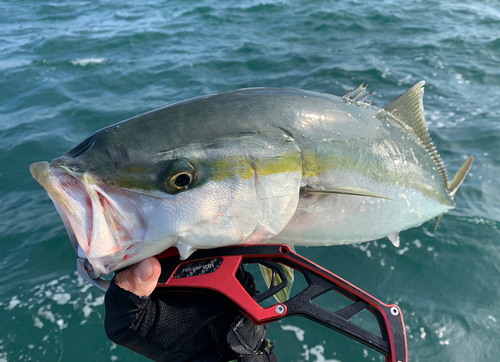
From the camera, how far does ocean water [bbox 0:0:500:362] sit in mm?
3324

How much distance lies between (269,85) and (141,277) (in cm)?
653

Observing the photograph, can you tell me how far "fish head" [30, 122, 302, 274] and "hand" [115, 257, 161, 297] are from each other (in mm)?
83

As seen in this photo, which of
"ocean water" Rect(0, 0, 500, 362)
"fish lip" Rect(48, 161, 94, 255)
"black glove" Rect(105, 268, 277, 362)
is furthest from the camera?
"ocean water" Rect(0, 0, 500, 362)

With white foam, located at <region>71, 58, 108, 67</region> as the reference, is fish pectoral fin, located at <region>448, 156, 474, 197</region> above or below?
above

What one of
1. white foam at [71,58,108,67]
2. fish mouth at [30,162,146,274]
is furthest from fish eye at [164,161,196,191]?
white foam at [71,58,108,67]

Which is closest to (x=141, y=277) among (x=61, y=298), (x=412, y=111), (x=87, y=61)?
(x=412, y=111)

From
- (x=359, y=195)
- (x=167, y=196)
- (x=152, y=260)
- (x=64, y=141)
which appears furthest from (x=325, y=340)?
(x=64, y=141)

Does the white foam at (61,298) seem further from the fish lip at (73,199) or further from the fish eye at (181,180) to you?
the fish eye at (181,180)

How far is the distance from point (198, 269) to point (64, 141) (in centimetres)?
526

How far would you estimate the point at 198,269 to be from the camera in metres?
1.72

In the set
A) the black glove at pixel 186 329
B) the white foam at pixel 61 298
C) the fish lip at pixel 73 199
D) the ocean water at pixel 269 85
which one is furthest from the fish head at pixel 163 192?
the white foam at pixel 61 298

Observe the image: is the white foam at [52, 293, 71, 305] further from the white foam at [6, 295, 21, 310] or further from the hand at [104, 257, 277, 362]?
the hand at [104, 257, 277, 362]

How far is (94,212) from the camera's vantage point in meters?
1.38

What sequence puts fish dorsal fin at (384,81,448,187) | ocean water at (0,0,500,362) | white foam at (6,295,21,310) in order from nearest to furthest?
1. fish dorsal fin at (384,81,448,187)
2. ocean water at (0,0,500,362)
3. white foam at (6,295,21,310)
